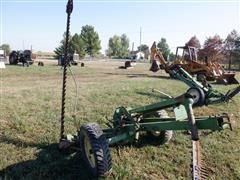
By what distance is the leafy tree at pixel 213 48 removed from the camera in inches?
2055

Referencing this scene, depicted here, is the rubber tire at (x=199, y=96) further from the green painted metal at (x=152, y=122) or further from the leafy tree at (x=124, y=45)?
the leafy tree at (x=124, y=45)

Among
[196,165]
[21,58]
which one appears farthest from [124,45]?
[196,165]

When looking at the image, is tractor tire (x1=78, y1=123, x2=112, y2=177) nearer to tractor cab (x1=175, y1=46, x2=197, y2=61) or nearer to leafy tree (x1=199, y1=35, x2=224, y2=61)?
tractor cab (x1=175, y1=46, x2=197, y2=61)

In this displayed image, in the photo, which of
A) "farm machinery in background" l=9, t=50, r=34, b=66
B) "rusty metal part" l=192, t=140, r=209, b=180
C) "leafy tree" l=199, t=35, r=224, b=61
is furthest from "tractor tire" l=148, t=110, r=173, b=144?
"leafy tree" l=199, t=35, r=224, b=61

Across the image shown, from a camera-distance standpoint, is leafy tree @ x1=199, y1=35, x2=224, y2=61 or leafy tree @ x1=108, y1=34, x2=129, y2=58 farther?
leafy tree @ x1=108, y1=34, x2=129, y2=58

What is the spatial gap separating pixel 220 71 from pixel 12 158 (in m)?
16.7

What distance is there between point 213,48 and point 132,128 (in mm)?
51315

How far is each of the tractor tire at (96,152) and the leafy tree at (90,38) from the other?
6755 cm

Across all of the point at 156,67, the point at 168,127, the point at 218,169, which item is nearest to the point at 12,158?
the point at 168,127

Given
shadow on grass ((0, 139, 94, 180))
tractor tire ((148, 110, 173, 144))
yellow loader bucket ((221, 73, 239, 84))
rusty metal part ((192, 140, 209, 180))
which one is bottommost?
shadow on grass ((0, 139, 94, 180))

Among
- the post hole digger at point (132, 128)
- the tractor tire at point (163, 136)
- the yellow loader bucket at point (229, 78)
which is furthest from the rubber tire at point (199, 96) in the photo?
the yellow loader bucket at point (229, 78)

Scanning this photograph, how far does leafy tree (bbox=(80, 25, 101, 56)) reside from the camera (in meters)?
72.5

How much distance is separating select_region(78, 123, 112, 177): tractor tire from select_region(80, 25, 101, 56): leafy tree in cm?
6755

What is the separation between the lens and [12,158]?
542 cm
